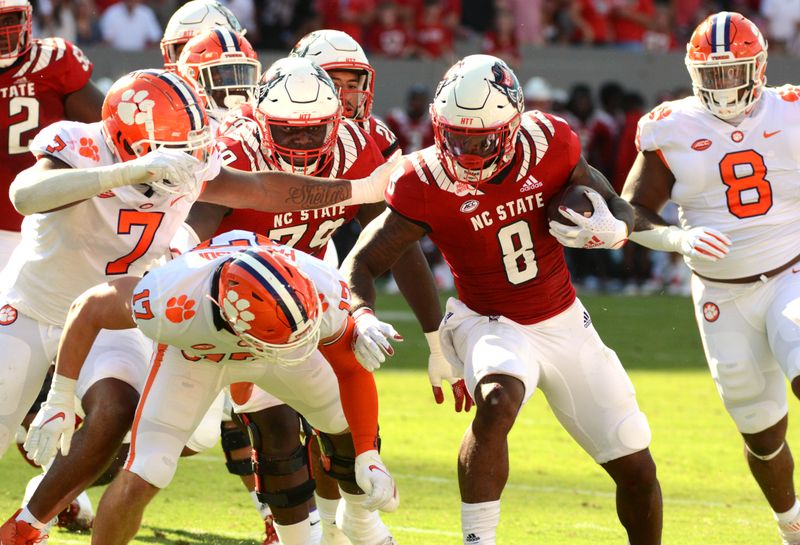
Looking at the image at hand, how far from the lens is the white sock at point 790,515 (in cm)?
551

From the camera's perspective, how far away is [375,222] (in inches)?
200

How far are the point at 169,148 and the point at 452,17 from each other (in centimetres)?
1172

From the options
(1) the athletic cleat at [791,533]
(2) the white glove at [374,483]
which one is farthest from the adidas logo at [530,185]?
(1) the athletic cleat at [791,533]

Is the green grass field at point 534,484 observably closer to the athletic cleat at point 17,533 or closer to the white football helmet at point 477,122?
the athletic cleat at point 17,533

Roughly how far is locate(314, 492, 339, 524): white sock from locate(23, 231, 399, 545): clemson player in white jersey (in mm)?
925

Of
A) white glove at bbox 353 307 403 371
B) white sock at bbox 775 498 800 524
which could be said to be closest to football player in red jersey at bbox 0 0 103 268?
white glove at bbox 353 307 403 371

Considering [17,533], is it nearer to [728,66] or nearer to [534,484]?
[534,484]

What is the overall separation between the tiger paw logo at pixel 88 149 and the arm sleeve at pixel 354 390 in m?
1.04

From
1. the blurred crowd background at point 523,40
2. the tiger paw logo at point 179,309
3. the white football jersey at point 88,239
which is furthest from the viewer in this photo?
the blurred crowd background at point 523,40

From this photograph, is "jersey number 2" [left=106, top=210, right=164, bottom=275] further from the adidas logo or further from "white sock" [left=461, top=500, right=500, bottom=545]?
"white sock" [left=461, top=500, right=500, bottom=545]

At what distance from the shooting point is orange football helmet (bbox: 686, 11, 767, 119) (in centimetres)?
560

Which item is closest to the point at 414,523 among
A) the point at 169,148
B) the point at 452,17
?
the point at 169,148

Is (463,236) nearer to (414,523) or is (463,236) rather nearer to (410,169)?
(410,169)

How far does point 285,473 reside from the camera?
5.11 metres
